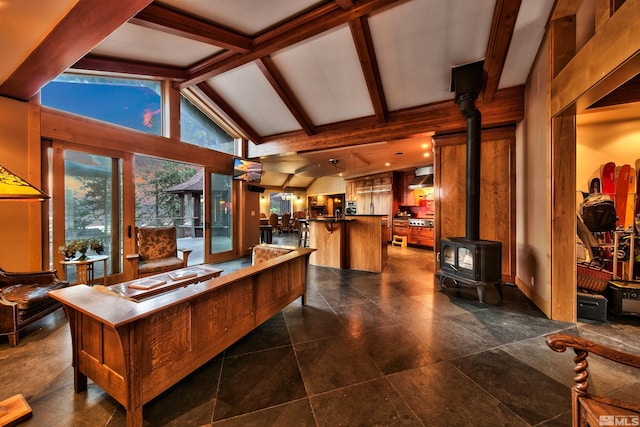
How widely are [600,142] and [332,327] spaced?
17.5ft

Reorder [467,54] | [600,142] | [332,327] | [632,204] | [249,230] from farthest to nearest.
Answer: [249,230] → [600,142] → [632,204] → [467,54] → [332,327]

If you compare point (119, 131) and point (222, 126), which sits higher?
point (222, 126)

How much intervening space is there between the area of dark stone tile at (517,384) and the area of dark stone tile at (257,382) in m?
1.38

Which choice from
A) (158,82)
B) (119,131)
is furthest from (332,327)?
(158,82)

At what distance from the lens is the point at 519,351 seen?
2127 millimetres

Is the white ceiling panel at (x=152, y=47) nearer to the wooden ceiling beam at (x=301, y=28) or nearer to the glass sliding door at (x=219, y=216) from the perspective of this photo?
the wooden ceiling beam at (x=301, y=28)

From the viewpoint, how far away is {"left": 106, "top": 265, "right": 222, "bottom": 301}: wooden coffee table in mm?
2242

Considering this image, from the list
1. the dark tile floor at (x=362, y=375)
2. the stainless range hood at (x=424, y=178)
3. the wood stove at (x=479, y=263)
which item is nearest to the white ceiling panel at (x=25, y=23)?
the dark tile floor at (x=362, y=375)

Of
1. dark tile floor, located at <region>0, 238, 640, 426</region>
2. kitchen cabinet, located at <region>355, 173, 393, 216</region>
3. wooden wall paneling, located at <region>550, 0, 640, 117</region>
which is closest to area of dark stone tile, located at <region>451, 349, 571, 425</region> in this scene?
dark tile floor, located at <region>0, 238, 640, 426</region>

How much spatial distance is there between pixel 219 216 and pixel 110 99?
3.07 metres

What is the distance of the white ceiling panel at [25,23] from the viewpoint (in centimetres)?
185

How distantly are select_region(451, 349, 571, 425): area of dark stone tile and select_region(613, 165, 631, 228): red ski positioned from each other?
3680mm

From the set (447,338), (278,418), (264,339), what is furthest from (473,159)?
(278,418)

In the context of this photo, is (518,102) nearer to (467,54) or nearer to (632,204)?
(467,54)
